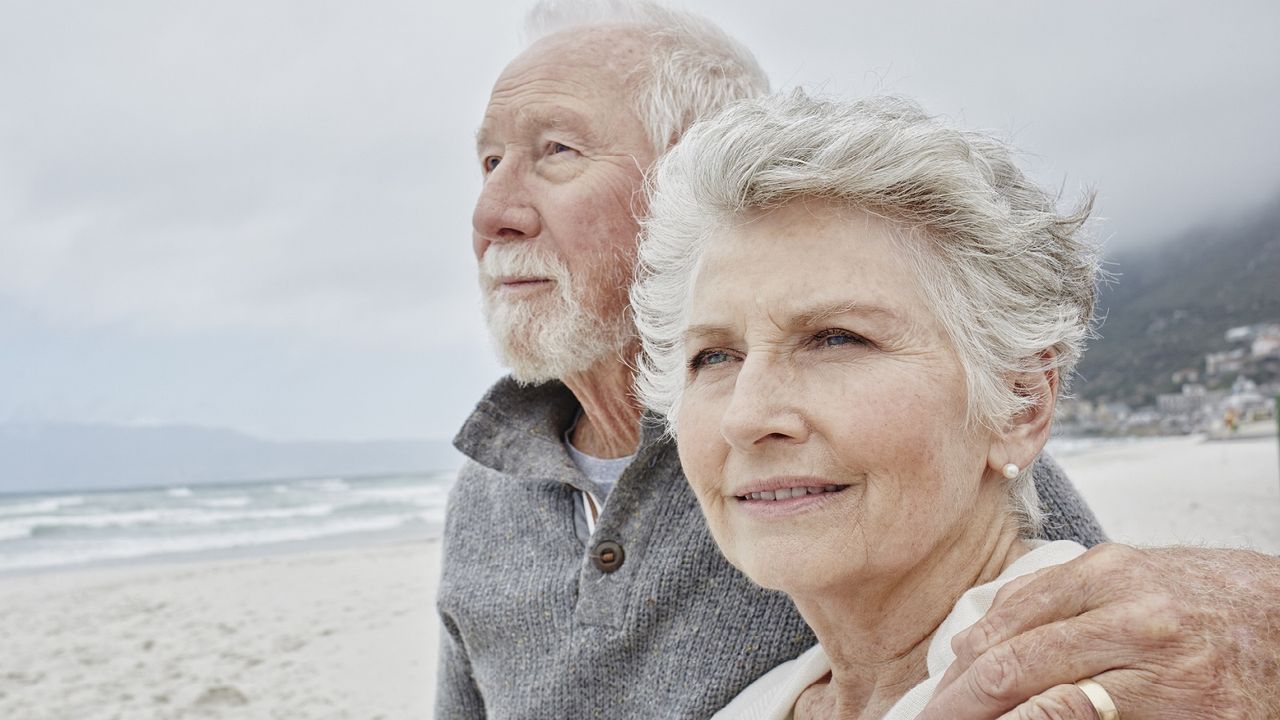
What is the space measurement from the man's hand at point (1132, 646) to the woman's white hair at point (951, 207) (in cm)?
39

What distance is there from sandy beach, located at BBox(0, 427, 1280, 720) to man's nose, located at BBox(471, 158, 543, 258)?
3.48 meters

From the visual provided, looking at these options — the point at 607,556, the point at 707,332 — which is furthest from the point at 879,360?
the point at 607,556

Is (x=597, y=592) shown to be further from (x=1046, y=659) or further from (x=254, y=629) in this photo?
(x=254, y=629)

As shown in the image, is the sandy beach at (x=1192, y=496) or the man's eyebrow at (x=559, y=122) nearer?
the man's eyebrow at (x=559, y=122)

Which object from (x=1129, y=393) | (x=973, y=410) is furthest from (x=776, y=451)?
(x=1129, y=393)

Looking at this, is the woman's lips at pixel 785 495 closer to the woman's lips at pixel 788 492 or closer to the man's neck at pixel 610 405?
the woman's lips at pixel 788 492

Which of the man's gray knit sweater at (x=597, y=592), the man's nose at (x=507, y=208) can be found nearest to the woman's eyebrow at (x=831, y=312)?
the man's gray knit sweater at (x=597, y=592)

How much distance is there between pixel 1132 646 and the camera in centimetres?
93

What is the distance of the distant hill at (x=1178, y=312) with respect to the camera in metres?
72.8

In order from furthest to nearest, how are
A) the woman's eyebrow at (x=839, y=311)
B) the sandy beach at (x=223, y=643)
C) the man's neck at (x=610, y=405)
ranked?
the sandy beach at (x=223, y=643)
the man's neck at (x=610, y=405)
the woman's eyebrow at (x=839, y=311)

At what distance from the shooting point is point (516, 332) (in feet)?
7.40

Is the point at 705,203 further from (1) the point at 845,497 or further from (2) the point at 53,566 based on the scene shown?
(2) the point at 53,566

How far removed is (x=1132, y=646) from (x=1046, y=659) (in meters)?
0.09

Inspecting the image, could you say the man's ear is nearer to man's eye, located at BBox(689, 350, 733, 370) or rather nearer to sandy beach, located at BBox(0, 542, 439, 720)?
man's eye, located at BBox(689, 350, 733, 370)
